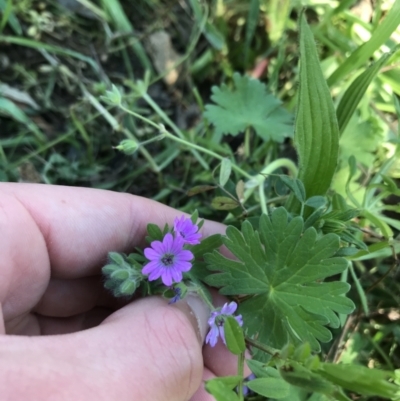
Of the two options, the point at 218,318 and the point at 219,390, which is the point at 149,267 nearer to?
the point at 218,318

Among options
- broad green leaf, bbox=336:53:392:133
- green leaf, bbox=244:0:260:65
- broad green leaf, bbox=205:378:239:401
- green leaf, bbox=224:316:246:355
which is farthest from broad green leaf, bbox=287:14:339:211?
green leaf, bbox=244:0:260:65

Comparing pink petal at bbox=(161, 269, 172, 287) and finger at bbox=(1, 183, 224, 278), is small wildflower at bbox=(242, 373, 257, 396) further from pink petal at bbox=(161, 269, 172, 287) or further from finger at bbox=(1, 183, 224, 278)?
pink petal at bbox=(161, 269, 172, 287)

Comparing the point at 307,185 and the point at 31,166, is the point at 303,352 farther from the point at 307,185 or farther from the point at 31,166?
the point at 31,166

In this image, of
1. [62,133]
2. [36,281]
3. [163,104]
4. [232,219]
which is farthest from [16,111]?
[232,219]

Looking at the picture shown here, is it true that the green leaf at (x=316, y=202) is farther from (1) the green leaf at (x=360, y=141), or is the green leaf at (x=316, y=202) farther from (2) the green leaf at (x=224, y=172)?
(1) the green leaf at (x=360, y=141)

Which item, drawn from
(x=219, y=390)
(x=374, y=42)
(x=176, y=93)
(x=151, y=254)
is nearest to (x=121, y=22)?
(x=176, y=93)
